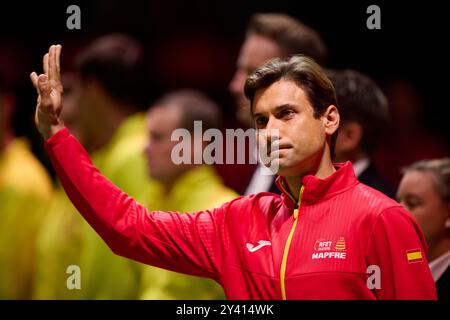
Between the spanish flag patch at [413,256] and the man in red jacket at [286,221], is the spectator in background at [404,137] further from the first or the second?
the spanish flag patch at [413,256]

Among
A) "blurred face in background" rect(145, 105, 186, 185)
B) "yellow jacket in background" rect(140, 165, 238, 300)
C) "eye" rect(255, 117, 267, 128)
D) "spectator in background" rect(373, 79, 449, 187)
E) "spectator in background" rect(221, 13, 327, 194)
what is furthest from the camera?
"spectator in background" rect(373, 79, 449, 187)

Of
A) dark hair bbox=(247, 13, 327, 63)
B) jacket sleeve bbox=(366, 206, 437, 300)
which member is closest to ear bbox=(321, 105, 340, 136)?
jacket sleeve bbox=(366, 206, 437, 300)

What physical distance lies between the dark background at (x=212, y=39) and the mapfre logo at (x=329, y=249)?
282 centimetres

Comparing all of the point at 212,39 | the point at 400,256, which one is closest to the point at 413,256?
the point at 400,256

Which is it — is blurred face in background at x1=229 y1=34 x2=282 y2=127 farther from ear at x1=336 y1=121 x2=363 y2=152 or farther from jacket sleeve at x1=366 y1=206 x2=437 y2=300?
jacket sleeve at x1=366 y1=206 x2=437 y2=300

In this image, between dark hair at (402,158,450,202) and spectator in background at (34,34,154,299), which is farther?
spectator in background at (34,34,154,299)

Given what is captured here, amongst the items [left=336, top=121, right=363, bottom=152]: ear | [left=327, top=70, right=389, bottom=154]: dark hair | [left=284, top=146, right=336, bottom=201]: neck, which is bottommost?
[left=284, top=146, right=336, bottom=201]: neck

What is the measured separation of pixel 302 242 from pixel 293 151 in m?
0.28

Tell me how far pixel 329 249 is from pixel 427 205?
1140 millimetres

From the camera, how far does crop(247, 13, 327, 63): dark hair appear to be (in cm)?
453

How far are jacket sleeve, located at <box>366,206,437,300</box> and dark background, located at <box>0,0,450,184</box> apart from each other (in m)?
2.83

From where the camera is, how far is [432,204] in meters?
3.98

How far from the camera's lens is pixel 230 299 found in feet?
10.2

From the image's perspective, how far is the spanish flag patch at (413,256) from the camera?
9.49ft
